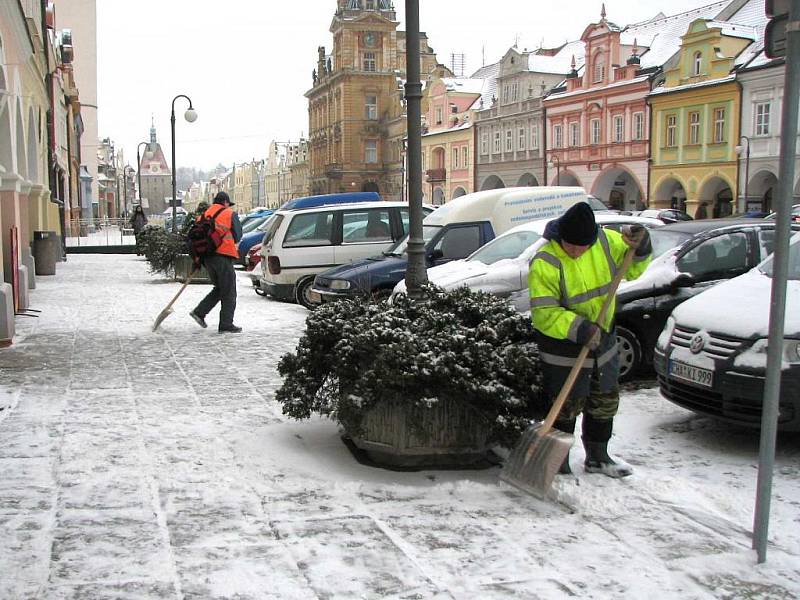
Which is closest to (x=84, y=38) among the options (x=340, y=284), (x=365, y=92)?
(x=365, y=92)

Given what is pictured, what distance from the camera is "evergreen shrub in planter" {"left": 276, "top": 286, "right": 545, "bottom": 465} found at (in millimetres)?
5418

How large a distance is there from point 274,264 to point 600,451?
11.0 metres

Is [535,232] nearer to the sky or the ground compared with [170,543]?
nearer to the sky

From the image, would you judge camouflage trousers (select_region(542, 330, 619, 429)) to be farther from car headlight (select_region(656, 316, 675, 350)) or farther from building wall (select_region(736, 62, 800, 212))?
building wall (select_region(736, 62, 800, 212))

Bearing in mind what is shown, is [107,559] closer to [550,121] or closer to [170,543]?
[170,543]

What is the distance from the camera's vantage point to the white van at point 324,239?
1594 centimetres

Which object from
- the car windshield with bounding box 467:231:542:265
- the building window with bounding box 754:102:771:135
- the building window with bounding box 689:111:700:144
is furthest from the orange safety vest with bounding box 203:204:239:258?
the building window with bounding box 689:111:700:144

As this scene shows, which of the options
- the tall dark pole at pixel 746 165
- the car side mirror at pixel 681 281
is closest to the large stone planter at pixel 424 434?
the car side mirror at pixel 681 281

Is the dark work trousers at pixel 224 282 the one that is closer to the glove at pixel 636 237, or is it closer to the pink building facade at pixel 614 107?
the glove at pixel 636 237

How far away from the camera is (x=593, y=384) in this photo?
18.6ft

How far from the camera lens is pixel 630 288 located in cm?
881

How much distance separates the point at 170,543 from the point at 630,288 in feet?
18.6

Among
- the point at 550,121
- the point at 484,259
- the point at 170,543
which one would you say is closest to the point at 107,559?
the point at 170,543

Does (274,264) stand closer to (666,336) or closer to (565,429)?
(666,336)
